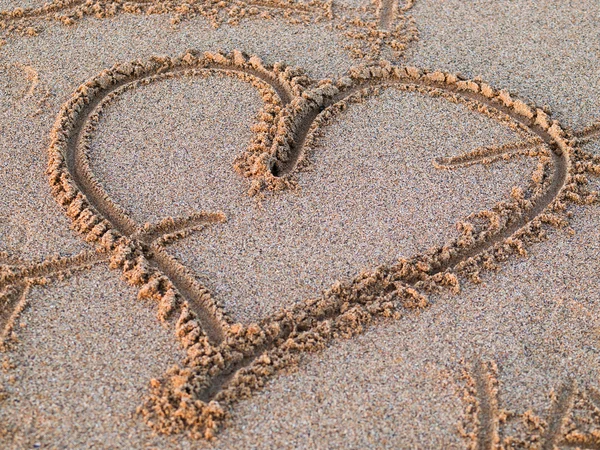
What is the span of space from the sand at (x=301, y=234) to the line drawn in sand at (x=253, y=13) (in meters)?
0.02

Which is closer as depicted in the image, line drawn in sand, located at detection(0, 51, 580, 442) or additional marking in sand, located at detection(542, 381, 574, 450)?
additional marking in sand, located at detection(542, 381, 574, 450)

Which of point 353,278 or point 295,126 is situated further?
point 295,126

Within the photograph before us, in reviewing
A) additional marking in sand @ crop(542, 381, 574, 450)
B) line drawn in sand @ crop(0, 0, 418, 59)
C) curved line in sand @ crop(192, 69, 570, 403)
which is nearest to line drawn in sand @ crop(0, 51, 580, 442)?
curved line in sand @ crop(192, 69, 570, 403)

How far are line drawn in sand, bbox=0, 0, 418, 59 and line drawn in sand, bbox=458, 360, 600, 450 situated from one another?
7.83ft

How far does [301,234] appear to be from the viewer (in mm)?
3197

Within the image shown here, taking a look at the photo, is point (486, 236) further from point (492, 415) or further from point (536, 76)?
point (536, 76)

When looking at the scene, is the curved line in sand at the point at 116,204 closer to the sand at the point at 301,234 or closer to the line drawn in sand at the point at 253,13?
the sand at the point at 301,234

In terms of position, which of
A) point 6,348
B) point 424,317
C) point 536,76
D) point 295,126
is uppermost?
point 536,76

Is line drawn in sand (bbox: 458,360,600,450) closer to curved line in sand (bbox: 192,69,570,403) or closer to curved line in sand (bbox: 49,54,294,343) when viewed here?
curved line in sand (bbox: 192,69,570,403)

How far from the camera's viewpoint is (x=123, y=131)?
3.67m

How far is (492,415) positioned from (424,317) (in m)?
0.48

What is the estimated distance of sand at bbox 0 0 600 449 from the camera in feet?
8.36

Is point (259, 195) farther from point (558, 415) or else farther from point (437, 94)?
point (558, 415)

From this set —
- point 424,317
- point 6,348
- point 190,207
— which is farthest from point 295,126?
point 6,348
